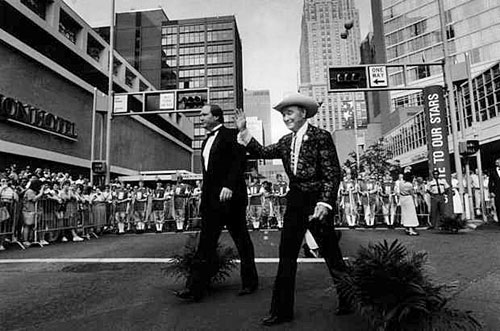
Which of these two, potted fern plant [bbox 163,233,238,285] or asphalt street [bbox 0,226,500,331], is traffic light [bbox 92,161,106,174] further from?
potted fern plant [bbox 163,233,238,285]

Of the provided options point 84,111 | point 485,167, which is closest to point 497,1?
point 485,167

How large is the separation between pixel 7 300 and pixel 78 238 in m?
7.53

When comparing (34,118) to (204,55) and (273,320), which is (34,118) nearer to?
(273,320)

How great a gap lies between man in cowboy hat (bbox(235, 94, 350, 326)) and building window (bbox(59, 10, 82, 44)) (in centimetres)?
2927

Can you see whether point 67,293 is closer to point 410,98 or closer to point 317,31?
point 410,98

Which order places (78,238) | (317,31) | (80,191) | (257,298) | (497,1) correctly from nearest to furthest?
(257,298), (78,238), (80,191), (497,1), (317,31)

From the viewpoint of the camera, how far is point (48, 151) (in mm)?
23844

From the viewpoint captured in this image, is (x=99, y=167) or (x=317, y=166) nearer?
(x=317, y=166)

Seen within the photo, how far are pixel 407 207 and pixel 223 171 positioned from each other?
302 inches

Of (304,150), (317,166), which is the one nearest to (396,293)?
(317,166)

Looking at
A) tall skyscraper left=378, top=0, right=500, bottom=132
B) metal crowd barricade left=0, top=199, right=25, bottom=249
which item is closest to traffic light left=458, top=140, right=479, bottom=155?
metal crowd barricade left=0, top=199, right=25, bottom=249

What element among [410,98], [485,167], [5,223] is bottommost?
[5,223]

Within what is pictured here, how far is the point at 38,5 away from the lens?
24.9m

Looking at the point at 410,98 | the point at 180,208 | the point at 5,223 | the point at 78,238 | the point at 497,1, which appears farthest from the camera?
the point at 410,98
